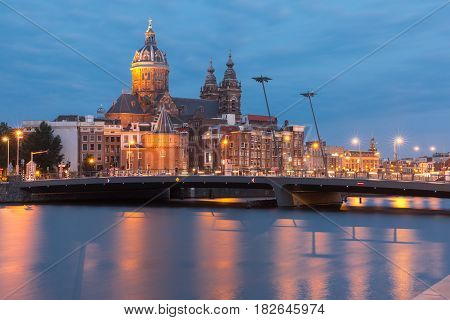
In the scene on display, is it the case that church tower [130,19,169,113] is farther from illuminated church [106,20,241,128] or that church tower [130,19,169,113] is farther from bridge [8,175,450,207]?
bridge [8,175,450,207]

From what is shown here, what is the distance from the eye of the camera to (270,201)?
273 feet

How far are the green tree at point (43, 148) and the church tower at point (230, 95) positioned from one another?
53.6 metres

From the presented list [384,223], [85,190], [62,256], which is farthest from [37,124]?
[62,256]

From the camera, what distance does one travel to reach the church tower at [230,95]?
16362cm

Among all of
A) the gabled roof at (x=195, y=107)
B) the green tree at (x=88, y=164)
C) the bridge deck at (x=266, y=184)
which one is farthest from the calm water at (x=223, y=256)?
the gabled roof at (x=195, y=107)

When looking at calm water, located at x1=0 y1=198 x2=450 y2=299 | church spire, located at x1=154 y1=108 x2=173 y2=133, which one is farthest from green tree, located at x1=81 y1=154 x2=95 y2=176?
calm water, located at x1=0 y1=198 x2=450 y2=299

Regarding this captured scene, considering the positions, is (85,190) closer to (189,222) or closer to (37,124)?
(189,222)

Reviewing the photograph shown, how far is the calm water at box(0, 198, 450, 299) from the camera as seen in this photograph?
3061 centimetres

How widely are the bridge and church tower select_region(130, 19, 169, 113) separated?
64.3 metres

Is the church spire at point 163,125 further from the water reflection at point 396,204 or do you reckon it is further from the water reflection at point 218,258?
the water reflection at point 218,258

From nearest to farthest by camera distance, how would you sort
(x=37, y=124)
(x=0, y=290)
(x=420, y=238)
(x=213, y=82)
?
(x=0, y=290)
(x=420, y=238)
(x=37, y=124)
(x=213, y=82)

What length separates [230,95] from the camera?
16388cm

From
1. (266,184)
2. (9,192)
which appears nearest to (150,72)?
(9,192)

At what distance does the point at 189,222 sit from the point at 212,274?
2633 cm
